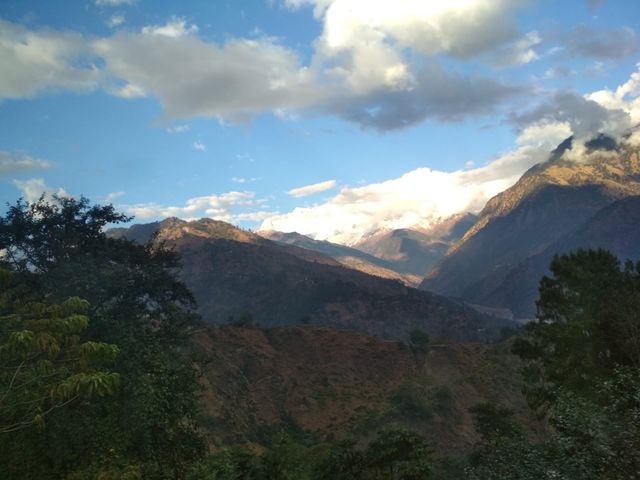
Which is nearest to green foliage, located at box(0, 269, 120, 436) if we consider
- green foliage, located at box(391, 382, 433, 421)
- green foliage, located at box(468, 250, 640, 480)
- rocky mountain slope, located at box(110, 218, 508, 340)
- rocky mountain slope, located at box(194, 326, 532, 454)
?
green foliage, located at box(468, 250, 640, 480)

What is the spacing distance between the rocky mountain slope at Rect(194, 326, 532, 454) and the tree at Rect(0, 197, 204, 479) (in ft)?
46.7

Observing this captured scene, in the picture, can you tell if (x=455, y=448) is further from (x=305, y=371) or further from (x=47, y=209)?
(x=47, y=209)

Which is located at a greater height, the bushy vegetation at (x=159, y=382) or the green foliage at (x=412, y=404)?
the bushy vegetation at (x=159, y=382)

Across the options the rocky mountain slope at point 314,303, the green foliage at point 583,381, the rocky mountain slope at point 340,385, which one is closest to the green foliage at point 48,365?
the green foliage at point 583,381

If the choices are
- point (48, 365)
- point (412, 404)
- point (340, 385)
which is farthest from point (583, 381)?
point (340, 385)

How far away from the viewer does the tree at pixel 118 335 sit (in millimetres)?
12477

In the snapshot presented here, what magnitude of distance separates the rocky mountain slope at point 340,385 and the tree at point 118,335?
14248mm

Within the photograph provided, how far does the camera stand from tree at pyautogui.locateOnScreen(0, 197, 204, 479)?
12477 millimetres

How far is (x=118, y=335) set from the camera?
2327 centimetres

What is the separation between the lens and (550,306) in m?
33.3

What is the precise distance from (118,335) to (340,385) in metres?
46.8

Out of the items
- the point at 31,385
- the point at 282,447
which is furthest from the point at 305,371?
the point at 31,385

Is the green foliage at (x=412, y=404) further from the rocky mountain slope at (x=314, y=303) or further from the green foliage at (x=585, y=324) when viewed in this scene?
the rocky mountain slope at (x=314, y=303)

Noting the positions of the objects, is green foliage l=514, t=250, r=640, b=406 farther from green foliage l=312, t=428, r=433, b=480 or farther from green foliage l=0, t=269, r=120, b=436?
green foliage l=0, t=269, r=120, b=436
